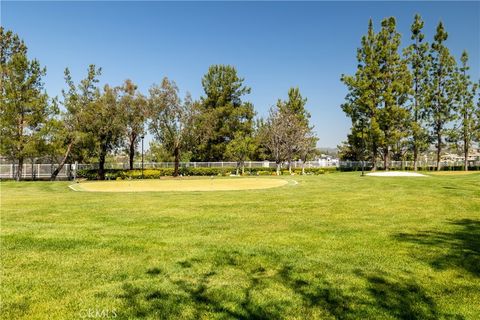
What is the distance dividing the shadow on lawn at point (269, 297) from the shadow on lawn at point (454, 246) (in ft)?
4.15

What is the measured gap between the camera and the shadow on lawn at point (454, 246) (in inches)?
226

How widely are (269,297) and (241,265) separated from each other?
125 centimetres

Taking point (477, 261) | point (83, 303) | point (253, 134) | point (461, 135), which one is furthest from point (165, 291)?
point (253, 134)

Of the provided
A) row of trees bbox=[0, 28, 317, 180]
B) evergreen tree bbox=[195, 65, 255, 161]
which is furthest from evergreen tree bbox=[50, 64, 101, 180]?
evergreen tree bbox=[195, 65, 255, 161]

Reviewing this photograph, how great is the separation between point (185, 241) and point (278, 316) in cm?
354

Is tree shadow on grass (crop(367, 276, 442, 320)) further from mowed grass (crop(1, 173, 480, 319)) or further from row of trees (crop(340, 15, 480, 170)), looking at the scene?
row of trees (crop(340, 15, 480, 170))

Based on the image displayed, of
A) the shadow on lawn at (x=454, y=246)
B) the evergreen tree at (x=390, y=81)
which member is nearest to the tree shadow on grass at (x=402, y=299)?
the shadow on lawn at (x=454, y=246)

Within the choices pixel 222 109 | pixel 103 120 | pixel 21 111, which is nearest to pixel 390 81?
pixel 222 109

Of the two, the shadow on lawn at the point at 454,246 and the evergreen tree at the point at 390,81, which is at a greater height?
the evergreen tree at the point at 390,81

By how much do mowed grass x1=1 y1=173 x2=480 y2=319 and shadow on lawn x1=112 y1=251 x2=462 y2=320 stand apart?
15mm

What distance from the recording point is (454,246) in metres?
6.80

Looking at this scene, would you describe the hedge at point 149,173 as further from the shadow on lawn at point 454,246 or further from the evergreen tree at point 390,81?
the shadow on lawn at point 454,246

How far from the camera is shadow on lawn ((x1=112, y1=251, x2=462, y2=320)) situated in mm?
4047

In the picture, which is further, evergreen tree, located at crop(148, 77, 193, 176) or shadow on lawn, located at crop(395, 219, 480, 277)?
evergreen tree, located at crop(148, 77, 193, 176)
